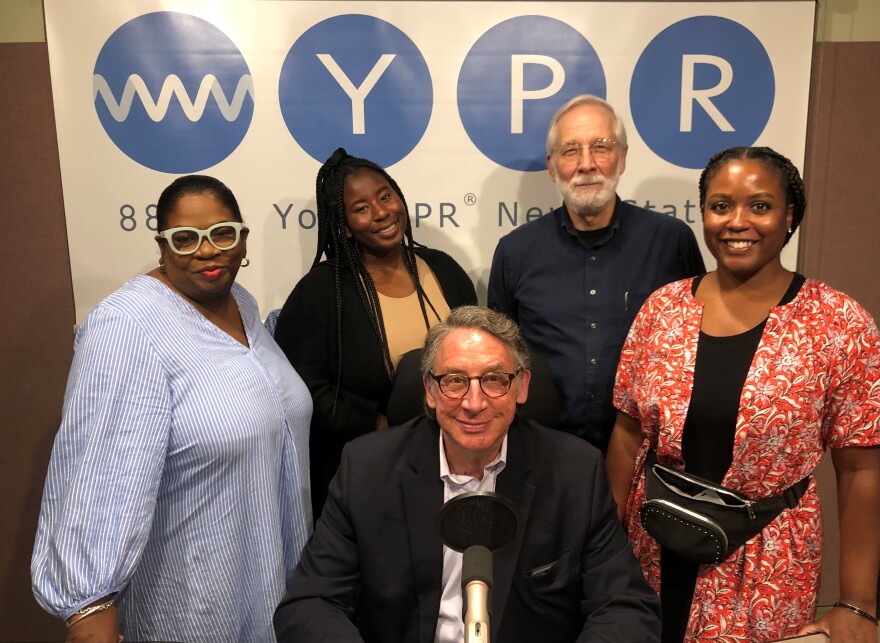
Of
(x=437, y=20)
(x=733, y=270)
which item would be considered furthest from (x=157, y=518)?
(x=437, y=20)

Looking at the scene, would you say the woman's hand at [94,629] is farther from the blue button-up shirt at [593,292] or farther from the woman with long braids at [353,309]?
the blue button-up shirt at [593,292]

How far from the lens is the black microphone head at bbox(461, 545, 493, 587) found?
3.53ft

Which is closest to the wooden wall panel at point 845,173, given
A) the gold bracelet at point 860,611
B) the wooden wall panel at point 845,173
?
the wooden wall panel at point 845,173

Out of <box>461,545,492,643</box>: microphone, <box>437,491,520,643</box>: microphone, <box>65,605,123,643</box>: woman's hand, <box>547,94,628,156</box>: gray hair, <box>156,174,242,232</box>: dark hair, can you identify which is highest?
<box>547,94,628,156</box>: gray hair

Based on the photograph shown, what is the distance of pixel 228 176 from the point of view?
292 cm

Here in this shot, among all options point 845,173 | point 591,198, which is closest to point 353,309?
point 591,198

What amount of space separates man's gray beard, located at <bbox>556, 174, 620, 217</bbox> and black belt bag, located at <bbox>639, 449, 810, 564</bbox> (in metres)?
0.94

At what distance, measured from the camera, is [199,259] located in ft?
5.93

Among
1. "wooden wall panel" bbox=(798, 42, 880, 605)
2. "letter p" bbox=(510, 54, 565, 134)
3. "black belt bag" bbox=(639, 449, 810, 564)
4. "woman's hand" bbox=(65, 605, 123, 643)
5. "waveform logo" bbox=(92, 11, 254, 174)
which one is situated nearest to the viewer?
"woman's hand" bbox=(65, 605, 123, 643)

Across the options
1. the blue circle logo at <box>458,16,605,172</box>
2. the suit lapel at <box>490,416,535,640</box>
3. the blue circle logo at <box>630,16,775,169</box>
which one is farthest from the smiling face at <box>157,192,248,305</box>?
the blue circle logo at <box>630,16,775,169</box>

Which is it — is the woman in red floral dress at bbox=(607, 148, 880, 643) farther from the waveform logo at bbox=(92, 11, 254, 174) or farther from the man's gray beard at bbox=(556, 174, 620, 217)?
the waveform logo at bbox=(92, 11, 254, 174)

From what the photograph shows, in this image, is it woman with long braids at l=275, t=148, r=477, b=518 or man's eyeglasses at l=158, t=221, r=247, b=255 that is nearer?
man's eyeglasses at l=158, t=221, r=247, b=255

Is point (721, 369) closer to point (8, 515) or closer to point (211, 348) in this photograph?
point (211, 348)

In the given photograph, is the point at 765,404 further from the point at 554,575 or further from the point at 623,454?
the point at 554,575
